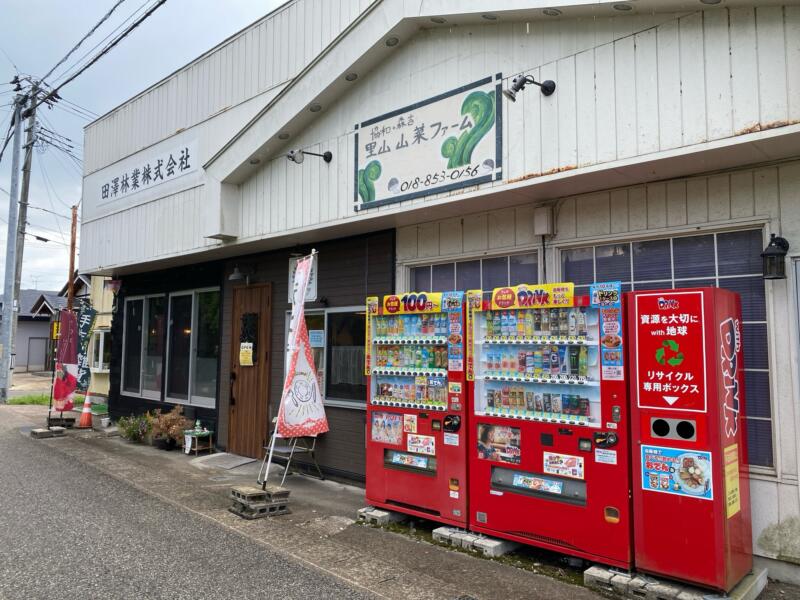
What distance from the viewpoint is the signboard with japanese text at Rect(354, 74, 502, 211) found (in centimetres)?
581

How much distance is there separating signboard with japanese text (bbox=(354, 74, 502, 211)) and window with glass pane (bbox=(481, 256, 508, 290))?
0.98 meters

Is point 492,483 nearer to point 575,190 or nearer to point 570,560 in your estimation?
point 570,560

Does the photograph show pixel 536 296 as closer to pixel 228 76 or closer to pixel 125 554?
pixel 125 554

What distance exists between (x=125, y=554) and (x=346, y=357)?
12.1 ft

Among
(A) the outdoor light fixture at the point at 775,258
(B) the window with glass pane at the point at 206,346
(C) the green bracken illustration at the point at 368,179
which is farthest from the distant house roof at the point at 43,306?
(A) the outdoor light fixture at the point at 775,258

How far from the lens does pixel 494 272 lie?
6.46 meters

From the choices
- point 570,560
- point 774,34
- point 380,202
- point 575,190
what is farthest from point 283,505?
point 774,34

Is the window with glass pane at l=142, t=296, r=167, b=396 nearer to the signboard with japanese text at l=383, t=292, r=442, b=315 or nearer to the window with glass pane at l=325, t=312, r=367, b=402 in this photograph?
the window with glass pane at l=325, t=312, r=367, b=402

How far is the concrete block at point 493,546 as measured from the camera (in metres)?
4.87

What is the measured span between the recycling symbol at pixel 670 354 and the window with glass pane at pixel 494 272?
2.35 meters

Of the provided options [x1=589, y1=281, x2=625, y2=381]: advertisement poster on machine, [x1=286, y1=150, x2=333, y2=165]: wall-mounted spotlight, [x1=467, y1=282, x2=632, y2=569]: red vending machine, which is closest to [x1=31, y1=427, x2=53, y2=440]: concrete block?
[x1=286, y1=150, x2=333, y2=165]: wall-mounted spotlight

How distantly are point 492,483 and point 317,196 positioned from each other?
173 inches

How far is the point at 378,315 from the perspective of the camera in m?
5.97

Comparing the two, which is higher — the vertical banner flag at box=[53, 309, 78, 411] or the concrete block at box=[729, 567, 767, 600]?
the vertical banner flag at box=[53, 309, 78, 411]
